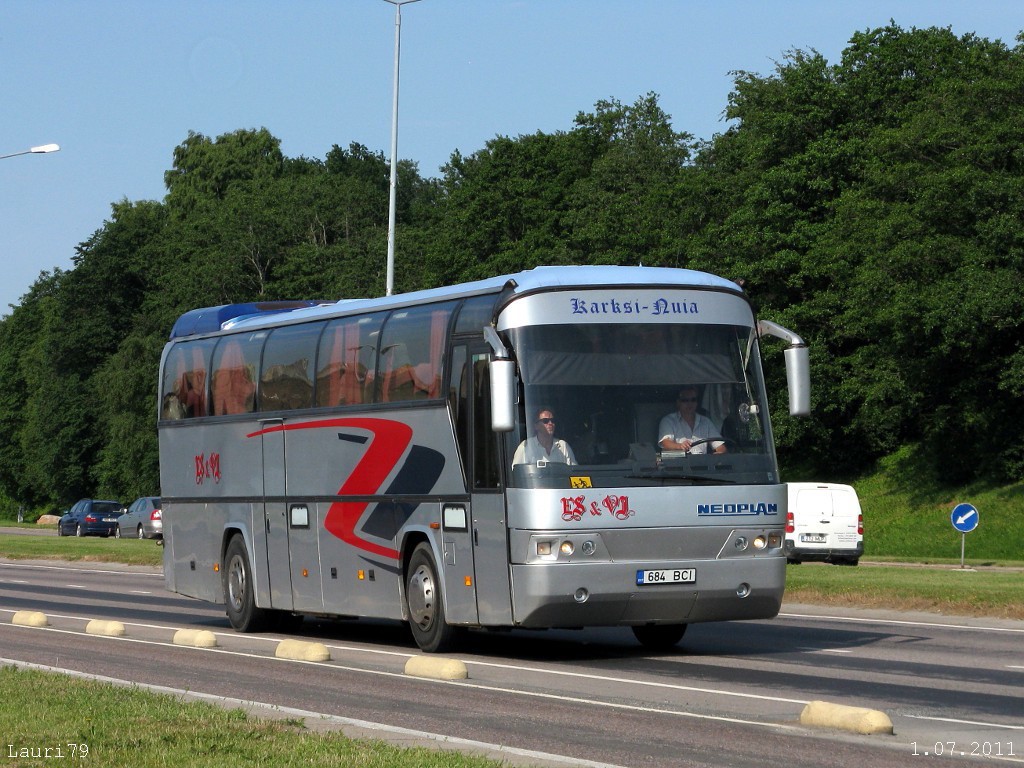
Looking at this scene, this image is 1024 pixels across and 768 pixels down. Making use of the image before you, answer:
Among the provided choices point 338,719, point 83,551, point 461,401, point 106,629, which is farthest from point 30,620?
point 83,551

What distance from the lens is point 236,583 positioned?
21.7 metres

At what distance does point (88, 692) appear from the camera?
12.7 m

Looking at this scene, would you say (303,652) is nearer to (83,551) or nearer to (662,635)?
(662,635)

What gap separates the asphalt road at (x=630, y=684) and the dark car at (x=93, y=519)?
50423 millimetres

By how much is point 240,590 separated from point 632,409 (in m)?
8.05

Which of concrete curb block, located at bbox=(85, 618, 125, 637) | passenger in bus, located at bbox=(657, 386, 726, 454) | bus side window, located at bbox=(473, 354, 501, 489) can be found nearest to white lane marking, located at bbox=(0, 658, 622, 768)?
bus side window, located at bbox=(473, 354, 501, 489)

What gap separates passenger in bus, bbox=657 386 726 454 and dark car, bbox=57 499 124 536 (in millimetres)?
60389

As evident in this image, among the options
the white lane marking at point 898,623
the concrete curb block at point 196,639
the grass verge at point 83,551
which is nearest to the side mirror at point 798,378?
the white lane marking at point 898,623

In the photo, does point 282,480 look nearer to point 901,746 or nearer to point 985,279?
point 901,746

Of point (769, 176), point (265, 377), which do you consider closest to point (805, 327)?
point (769, 176)

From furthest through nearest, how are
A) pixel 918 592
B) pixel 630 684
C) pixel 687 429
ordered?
pixel 918 592 < pixel 687 429 < pixel 630 684

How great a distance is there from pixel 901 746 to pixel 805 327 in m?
47.5

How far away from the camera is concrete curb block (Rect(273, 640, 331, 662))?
1675 cm

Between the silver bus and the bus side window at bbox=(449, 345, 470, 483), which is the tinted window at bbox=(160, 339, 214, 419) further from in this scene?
the bus side window at bbox=(449, 345, 470, 483)
